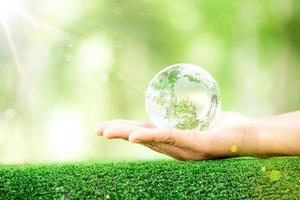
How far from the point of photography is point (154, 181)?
96.3 inches

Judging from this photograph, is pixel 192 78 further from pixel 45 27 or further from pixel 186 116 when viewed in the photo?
pixel 45 27

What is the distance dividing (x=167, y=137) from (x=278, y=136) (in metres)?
0.53

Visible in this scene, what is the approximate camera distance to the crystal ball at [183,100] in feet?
9.83

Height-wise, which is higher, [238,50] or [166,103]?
[238,50]

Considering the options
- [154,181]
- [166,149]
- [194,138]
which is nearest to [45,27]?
[166,149]

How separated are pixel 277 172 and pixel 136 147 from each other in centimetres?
626

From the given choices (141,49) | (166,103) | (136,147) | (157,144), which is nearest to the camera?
(157,144)

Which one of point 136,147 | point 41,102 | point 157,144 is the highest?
point 41,102

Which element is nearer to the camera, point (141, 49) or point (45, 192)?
point (45, 192)

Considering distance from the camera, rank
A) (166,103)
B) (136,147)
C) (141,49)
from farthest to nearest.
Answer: (141,49)
(136,147)
(166,103)

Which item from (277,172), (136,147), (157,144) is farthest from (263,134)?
(136,147)

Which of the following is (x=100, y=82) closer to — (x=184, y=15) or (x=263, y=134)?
(x=184, y=15)

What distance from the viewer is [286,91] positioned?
9.59 meters

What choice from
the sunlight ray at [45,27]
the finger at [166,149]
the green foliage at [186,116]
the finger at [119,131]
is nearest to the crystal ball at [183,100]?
the green foliage at [186,116]
